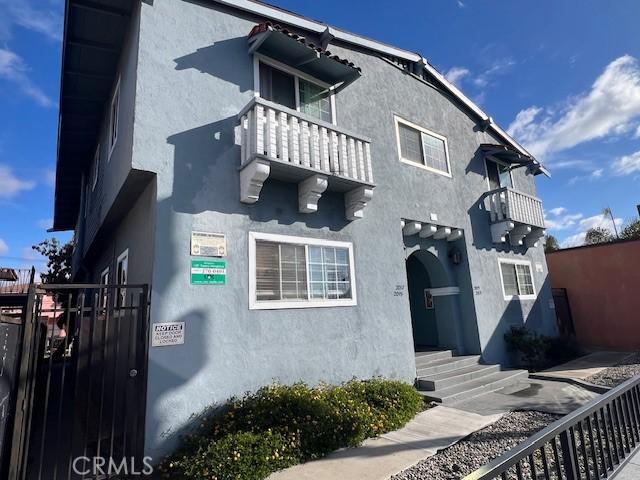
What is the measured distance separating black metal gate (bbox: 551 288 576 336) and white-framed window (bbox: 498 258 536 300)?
328 centimetres

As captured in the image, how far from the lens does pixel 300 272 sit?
6.74m

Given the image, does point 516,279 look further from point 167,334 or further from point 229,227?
point 167,334

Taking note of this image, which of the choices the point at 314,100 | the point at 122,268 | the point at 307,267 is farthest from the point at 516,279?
the point at 122,268

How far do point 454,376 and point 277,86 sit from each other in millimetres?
7245

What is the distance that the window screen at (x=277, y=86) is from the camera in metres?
7.26

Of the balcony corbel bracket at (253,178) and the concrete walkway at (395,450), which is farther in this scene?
the balcony corbel bracket at (253,178)

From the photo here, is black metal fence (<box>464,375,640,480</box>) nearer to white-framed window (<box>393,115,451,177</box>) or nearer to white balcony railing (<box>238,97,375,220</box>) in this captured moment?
white balcony railing (<box>238,97,375,220</box>)

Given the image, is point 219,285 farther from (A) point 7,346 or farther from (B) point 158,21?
(B) point 158,21

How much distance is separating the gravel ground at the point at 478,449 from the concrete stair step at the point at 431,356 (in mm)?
2458

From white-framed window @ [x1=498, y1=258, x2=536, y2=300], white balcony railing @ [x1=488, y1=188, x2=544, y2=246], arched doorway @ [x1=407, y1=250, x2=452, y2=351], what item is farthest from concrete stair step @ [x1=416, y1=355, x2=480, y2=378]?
white balcony railing @ [x1=488, y1=188, x2=544, y2=246]

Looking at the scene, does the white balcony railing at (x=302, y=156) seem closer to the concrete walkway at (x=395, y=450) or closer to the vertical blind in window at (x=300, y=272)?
the vertical blind in window at (x=300, y=272)

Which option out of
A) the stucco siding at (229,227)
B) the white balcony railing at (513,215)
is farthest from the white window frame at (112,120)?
the white balcony railing at (513,215)

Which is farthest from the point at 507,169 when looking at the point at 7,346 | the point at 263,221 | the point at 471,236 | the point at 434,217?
the point at 7,346

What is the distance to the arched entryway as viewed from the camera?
9.98 metres
